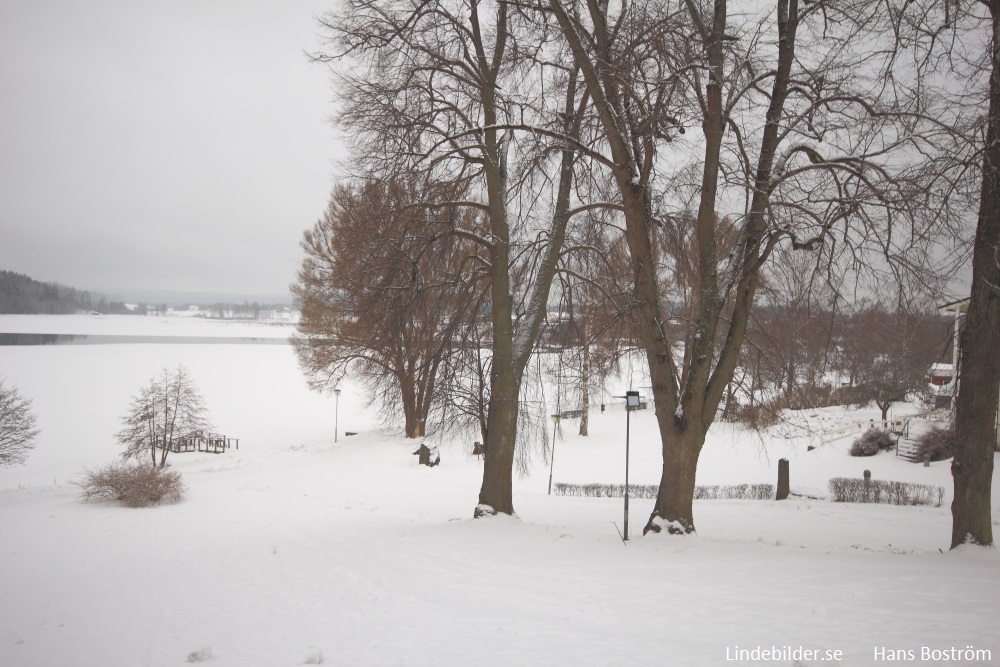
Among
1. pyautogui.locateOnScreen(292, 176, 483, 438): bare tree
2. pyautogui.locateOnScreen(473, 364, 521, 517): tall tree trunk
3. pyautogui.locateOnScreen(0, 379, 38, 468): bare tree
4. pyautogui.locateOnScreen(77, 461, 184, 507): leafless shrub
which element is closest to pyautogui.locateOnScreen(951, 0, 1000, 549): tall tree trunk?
pyautogui.locateOnScreen(473, 364, 521, 517): tall tree trunk

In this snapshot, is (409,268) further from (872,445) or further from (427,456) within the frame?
(872,445)

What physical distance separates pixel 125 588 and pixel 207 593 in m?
1.26

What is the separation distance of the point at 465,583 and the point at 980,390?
253 inches

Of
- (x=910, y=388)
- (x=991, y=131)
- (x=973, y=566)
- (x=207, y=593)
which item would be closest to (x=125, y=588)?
(x=207, y=593)

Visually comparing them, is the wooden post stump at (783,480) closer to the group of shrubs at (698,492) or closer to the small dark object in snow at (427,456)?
the group of shrubs at (698,492)

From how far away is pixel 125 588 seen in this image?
682 centimetres

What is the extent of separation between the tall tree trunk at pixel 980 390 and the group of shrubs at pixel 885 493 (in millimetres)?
9013

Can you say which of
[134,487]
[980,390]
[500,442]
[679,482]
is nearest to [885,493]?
[980,390]

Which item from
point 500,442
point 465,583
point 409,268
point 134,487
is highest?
point 409,268

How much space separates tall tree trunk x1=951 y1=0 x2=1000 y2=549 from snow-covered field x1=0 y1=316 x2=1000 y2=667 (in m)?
0.47

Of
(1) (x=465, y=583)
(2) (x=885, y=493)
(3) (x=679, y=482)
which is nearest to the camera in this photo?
(1) (x=465, y=583)

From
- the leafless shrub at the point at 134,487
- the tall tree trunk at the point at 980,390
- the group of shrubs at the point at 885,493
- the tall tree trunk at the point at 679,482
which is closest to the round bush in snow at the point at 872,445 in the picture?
the group of shrubs at the point at 885,493

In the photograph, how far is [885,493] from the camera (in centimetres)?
1580

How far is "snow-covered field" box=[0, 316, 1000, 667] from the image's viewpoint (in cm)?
444
